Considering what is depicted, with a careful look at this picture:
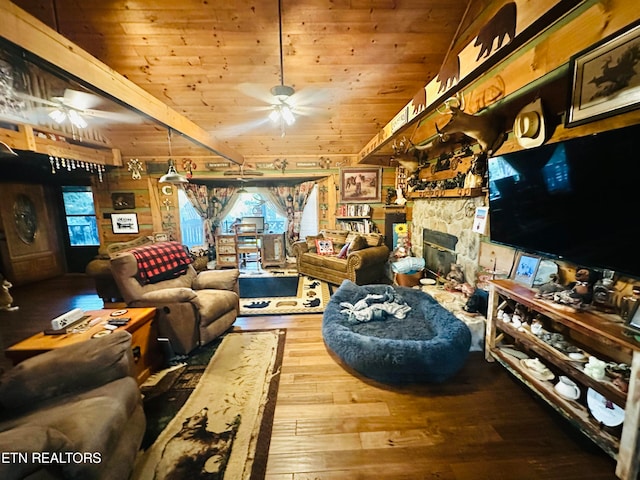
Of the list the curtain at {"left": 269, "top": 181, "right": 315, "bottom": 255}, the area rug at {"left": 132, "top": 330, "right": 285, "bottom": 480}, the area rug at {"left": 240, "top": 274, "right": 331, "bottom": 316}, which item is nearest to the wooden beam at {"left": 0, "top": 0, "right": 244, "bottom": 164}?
the area rug at {"left": 132, "top": 330, "right": 285, "bottom": 480}

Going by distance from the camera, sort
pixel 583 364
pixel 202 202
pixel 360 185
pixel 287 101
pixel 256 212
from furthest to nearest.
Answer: pixel 256 212 < pixel 202 202 < pixel 360 185 < pixel 287 101 < pixel 583 364

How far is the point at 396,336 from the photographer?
231 centimetres

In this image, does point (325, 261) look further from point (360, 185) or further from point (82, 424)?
point (82, 424)

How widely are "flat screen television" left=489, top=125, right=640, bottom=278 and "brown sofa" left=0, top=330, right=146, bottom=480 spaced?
2648 mm

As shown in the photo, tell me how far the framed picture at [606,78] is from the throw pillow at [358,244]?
9.59ft

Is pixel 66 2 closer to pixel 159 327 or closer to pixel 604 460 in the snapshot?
pixel 159 327

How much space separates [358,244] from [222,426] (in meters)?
3.12

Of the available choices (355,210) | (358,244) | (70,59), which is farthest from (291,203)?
(70,59)

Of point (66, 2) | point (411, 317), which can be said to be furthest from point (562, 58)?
point (66, 2)

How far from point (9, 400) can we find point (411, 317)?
2.92 meters

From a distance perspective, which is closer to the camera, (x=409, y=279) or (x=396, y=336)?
(x=396, y=336)

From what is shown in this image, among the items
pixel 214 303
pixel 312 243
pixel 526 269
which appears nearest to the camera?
pixel 526 269

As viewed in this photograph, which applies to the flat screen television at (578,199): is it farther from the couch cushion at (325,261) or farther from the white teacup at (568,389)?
the couch cushion at (325,261)

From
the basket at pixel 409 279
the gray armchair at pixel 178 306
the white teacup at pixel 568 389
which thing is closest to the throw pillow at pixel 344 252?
the basket at pixel 409 279
